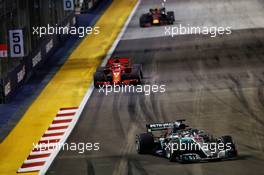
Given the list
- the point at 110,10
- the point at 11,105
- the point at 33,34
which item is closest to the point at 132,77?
the point at 11,105

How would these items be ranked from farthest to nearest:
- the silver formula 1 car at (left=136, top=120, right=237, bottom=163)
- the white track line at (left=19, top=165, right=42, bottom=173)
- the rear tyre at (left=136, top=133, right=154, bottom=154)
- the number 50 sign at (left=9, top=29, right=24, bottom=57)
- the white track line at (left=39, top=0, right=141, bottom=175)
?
the number 50 sign at (left=9, top=29, right=24, bottom=57) < the white track line at (left=39, top=0, right=141, bottom=175) < the white track line at (left=19, top=165, right=42, bottom=173) < the rear tyre at (left=136, top=133, right=154, bottom=154) < the silver formula 1 car at (left=136, top=120, right=237, bottom=163)

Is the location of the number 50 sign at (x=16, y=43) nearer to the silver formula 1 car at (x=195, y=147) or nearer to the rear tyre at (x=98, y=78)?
the rear tyre at (x=98, y=78)

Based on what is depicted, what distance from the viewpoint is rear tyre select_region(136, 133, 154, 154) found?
2608 centimetres

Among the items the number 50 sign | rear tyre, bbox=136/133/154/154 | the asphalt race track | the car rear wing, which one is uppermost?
the number 50 sign

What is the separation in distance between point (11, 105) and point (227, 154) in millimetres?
13177

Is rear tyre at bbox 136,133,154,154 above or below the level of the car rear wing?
below

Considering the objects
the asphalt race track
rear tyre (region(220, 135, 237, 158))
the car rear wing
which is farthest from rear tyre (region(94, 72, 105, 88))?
rear tyre (region(220, 135, 237, 158))

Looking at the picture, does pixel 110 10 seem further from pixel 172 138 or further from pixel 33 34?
pixel 172 138

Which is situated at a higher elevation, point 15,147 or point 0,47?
point 0,47

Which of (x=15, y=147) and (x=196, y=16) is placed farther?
(x=196, y=16)

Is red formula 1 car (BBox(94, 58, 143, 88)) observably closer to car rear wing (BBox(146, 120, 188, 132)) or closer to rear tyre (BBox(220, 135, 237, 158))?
car rear wing (BBox(146, 120, 188, 132))

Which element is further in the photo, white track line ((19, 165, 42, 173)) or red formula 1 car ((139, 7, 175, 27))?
red formula 1 car ((139, 7, 175, 27))

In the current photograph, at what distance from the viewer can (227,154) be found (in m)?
25.0

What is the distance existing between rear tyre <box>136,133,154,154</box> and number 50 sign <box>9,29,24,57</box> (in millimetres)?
11959
